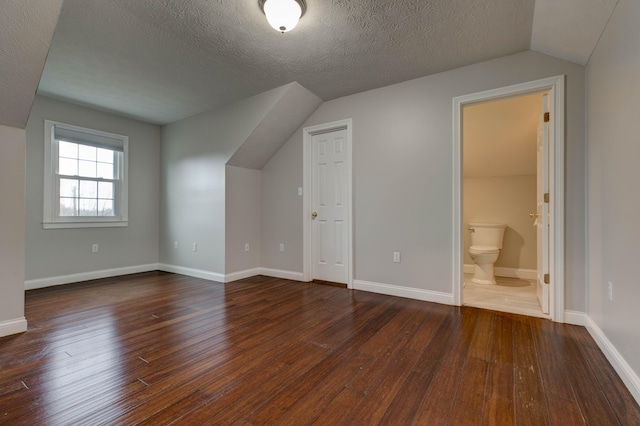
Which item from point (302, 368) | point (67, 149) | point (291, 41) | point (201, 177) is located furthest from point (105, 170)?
point (302, 368)

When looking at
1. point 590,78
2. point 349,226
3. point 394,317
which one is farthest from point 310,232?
point 590,78

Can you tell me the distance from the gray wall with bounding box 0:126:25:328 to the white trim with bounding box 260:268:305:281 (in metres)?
2.57

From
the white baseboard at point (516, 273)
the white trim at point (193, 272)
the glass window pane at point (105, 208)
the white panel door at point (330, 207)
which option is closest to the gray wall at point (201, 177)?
the white trim at point (193, 272)

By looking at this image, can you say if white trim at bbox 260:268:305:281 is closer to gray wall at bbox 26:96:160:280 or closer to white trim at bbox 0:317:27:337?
gray wall at bbox 26:96:160:280

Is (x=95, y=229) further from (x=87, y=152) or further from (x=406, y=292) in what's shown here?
(x=406, y=292)

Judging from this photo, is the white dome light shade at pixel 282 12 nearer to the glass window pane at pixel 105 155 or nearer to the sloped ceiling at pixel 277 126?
the sloped ceiling at pixel 277 126

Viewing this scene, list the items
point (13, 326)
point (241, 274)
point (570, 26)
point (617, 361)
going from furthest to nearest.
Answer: point (241, 274), point (13, 326), point (570, 26), point (617, 361)

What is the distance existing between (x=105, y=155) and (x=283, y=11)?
3.75 metres

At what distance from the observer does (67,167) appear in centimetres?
391

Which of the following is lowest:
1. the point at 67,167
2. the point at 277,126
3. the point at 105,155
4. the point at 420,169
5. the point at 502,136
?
the point at 420,169

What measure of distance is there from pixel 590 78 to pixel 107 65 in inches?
166

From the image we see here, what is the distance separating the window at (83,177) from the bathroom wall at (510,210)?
5.31 meters

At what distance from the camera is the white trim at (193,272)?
4008 mm

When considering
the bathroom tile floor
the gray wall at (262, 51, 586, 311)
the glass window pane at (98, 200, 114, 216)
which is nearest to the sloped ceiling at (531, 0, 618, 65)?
the gray wall at (262, 51, 586, 311)
